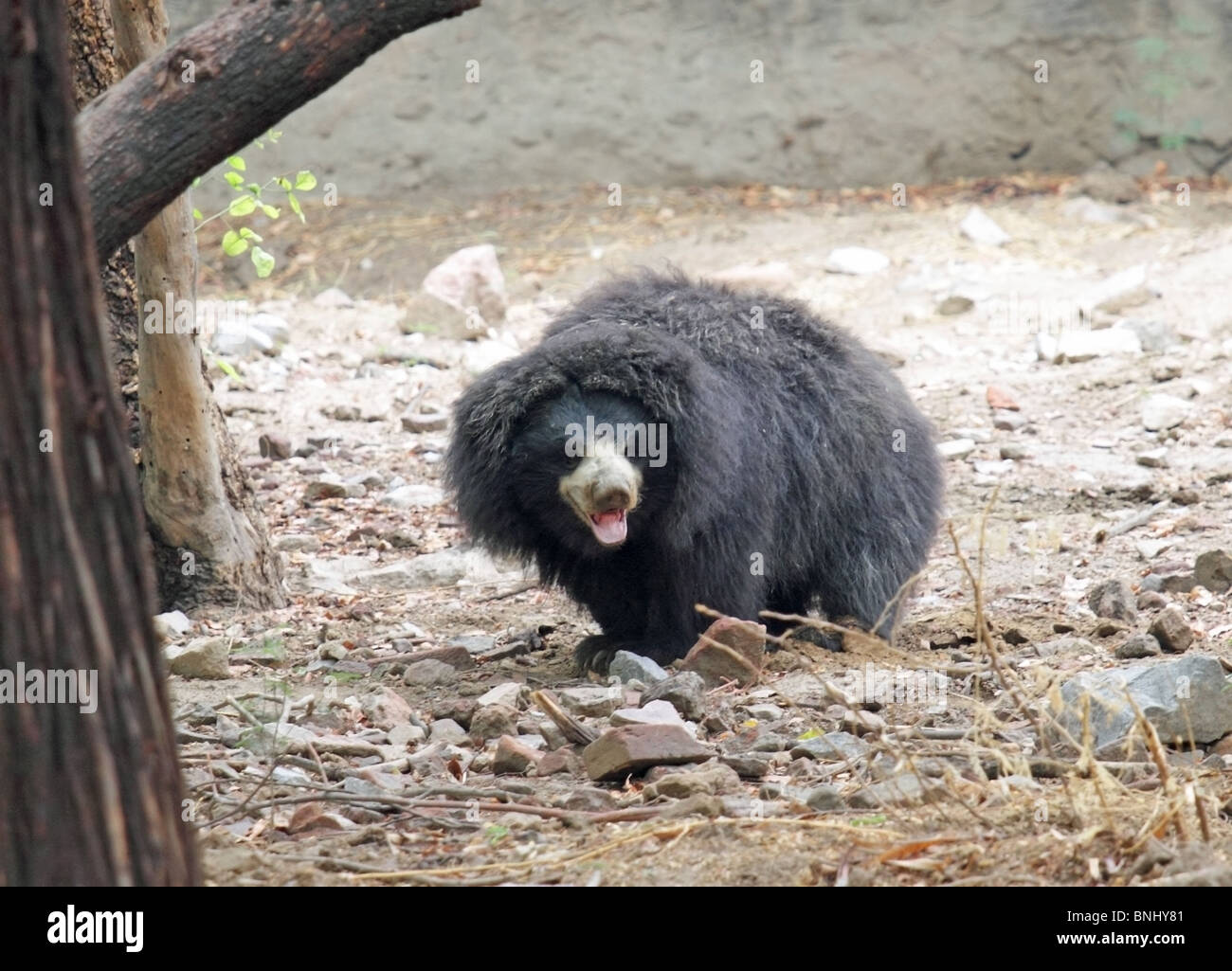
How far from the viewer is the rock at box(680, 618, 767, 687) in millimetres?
4211

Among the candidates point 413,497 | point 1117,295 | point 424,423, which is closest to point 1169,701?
point 413,497

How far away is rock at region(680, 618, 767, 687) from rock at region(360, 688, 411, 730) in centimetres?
81

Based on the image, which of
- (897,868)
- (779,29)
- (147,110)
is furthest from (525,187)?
(897,868)

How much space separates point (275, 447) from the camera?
677cm

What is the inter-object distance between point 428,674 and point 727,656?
0.82m

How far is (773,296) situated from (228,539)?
190cm

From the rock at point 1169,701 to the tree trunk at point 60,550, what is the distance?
6.78 feet

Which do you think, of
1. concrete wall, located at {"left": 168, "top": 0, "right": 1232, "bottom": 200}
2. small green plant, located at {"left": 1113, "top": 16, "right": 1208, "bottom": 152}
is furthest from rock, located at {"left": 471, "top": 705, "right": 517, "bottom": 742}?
small green plant, located at {"left": 1113, "top": 16, "right": 1208, "bottom": 152}

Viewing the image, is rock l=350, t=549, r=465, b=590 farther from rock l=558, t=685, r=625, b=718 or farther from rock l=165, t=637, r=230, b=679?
rock l=558, t=685, r=625, b=718

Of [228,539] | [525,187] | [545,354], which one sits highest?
[525,187]

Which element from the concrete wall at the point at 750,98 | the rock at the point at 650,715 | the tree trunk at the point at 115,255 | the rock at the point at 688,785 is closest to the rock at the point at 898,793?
the rock at the point at 688,785
